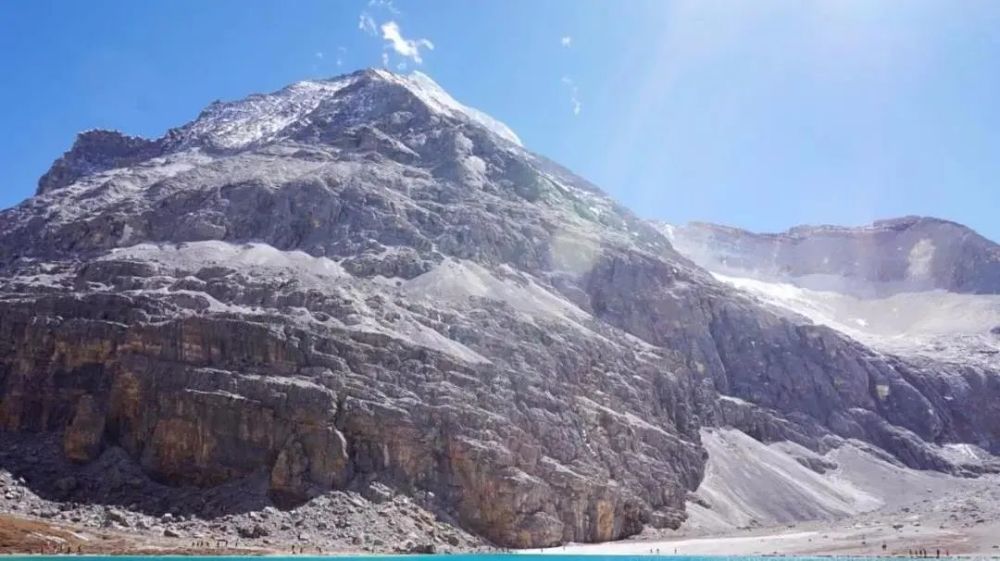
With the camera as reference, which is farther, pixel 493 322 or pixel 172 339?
pixel 493 322

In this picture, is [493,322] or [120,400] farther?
[493,322]

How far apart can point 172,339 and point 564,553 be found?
55.3 metres

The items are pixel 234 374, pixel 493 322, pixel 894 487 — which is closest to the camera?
pixel 234 374

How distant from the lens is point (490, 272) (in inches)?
6998

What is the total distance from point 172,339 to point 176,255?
3708 cm

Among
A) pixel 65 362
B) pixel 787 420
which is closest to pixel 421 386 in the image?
pixel 65 362

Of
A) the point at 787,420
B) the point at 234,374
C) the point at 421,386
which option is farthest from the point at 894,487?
the point at 234,374

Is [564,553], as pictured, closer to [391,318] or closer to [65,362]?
[391,318]

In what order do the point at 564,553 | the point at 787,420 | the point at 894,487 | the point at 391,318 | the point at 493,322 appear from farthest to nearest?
the point at 787,420, the point at 894,487, the point at 493,322, the point at 391,318, the point at 564,553

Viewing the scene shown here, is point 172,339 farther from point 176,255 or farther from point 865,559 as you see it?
Answer: point 865,559

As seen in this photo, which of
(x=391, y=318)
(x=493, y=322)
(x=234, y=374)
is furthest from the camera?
(x=493, y=322)

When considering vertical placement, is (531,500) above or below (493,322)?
below

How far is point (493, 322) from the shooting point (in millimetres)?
153625

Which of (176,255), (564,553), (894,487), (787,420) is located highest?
(176,255)
